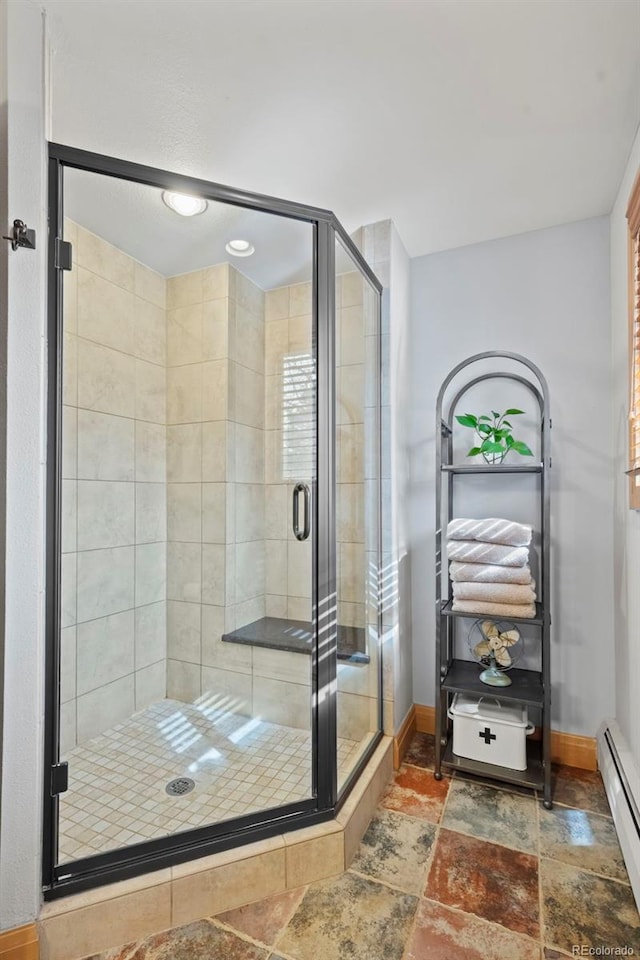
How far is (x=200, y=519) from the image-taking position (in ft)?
6.47

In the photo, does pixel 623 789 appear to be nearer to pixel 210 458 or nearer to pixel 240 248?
pixel 210 458

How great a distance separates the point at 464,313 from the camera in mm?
2227

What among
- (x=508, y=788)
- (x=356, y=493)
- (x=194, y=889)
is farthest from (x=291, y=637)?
(x=508, y=788)

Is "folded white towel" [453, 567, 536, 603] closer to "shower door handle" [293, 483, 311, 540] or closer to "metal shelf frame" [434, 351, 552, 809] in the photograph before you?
"metal shelf frame" [434, 351, 552, 809]

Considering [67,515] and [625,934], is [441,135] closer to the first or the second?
[67,515]

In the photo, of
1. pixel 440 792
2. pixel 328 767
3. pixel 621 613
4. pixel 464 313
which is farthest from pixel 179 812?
pixel 464 313

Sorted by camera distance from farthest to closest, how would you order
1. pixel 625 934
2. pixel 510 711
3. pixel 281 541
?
pixel 510 711
pixel 281 541
pixel 625 934

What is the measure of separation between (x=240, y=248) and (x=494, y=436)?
4.17 feet

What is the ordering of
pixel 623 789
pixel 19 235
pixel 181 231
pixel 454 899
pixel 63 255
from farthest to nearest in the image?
1. pixel 181 231
2. pixel 623 789
3. pixel 454 899
4. pixel 63 255
5. pixel 19 235

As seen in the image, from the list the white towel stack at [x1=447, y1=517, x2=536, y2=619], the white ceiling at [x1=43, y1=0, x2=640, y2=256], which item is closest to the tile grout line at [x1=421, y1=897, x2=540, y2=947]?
the white towel stack at [x1=447, y1=517, x2=536, y2=619]

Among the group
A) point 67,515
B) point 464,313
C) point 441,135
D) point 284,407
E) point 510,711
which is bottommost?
point 510,711

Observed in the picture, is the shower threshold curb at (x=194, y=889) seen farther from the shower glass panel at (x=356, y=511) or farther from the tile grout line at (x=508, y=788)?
the tile grout line at (x=508, y=788)

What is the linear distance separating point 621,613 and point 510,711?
23.4 inches

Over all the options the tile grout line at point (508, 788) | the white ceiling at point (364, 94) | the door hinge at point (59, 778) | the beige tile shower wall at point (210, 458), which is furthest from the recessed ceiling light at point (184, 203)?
the tile grout line at point (508, 788)
